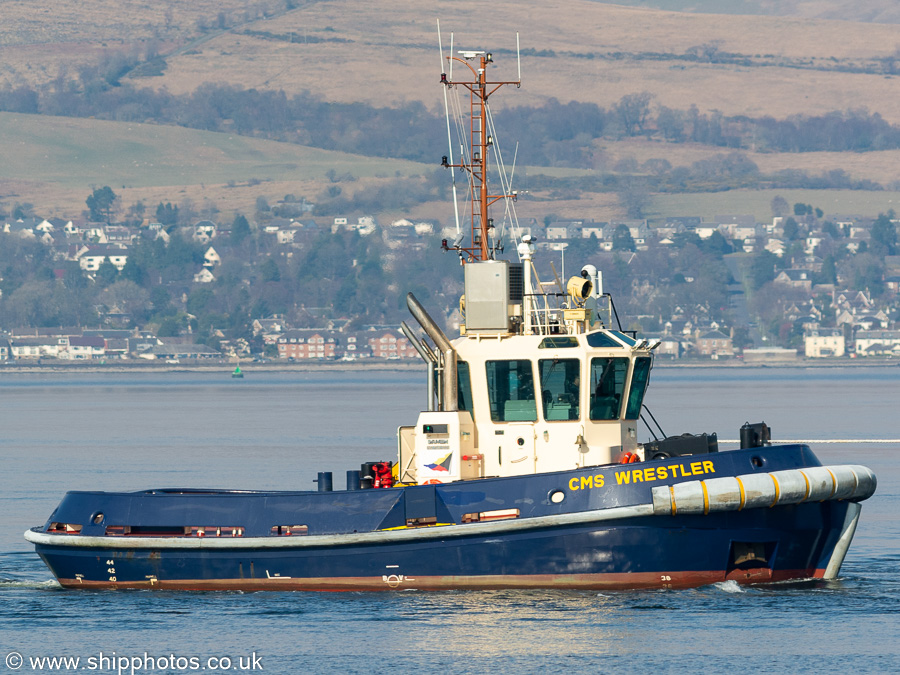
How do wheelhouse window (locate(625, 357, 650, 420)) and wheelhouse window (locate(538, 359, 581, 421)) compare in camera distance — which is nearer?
wheelhouse window (locate(538, 359, 581, 421))

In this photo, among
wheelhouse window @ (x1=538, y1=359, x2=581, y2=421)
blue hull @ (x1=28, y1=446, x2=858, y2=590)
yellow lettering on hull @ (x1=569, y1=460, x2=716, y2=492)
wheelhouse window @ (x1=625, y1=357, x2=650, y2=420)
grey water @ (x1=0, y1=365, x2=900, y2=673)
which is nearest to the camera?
grey water @ (x1=0, y1=365, x2=900, y2=673)

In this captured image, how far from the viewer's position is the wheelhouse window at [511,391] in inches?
890

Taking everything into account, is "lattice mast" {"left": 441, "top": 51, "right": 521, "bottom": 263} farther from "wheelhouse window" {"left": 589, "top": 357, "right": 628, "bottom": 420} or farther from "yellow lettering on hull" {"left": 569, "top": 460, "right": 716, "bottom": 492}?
"yellow lettering on hull" {"left": 569, "top": 460, "right": 716, "bottom": 492}

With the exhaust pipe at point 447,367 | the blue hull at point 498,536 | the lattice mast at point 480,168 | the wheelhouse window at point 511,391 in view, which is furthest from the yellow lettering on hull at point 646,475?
the lattice mast at point 480,168

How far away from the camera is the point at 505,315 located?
74.5 ft

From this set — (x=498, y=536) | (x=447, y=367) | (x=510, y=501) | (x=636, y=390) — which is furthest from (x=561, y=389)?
(x=498, y=536)

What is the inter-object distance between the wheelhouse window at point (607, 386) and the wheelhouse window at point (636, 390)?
18cm

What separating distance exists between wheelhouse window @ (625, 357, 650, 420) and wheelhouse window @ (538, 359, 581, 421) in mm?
816

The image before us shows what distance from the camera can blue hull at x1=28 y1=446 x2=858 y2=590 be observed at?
69.5ft

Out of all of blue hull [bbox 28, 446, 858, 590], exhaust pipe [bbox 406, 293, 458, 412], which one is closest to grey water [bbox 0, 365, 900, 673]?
blue hull [bbox 28, 446, 858, 590]

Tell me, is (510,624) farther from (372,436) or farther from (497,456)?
(372,436)

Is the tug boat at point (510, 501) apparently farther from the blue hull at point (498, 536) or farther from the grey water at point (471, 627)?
the grey water at point (471, 627)

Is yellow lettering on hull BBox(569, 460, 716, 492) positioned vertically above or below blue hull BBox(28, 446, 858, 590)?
above

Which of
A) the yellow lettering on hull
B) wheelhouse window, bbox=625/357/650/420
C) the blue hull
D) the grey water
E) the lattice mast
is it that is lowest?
the grey water
